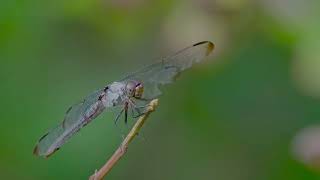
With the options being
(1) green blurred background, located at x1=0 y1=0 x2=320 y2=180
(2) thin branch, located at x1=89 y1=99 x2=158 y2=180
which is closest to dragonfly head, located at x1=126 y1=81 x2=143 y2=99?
(2) thin branch, located at x1=89 y1=99 x2=158 y2=180

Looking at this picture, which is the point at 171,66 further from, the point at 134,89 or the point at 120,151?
the point at 120,151

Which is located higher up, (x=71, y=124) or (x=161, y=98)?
(x=71, y=124)

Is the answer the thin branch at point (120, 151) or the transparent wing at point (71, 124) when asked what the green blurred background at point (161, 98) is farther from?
the thin branch at point (120, 151)

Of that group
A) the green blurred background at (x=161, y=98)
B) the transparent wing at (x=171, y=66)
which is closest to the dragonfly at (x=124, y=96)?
the transparent wing at (x=171, y=66)

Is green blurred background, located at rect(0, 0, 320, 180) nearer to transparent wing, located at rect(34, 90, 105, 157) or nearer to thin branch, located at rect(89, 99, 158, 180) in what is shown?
transparent wing, located at rect(34, 90, 105, 157)

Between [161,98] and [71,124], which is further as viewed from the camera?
[161,98]

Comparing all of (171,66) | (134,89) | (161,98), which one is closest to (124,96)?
(134,89)

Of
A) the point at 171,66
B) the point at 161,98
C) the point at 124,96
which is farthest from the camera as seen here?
the point at 161,98
